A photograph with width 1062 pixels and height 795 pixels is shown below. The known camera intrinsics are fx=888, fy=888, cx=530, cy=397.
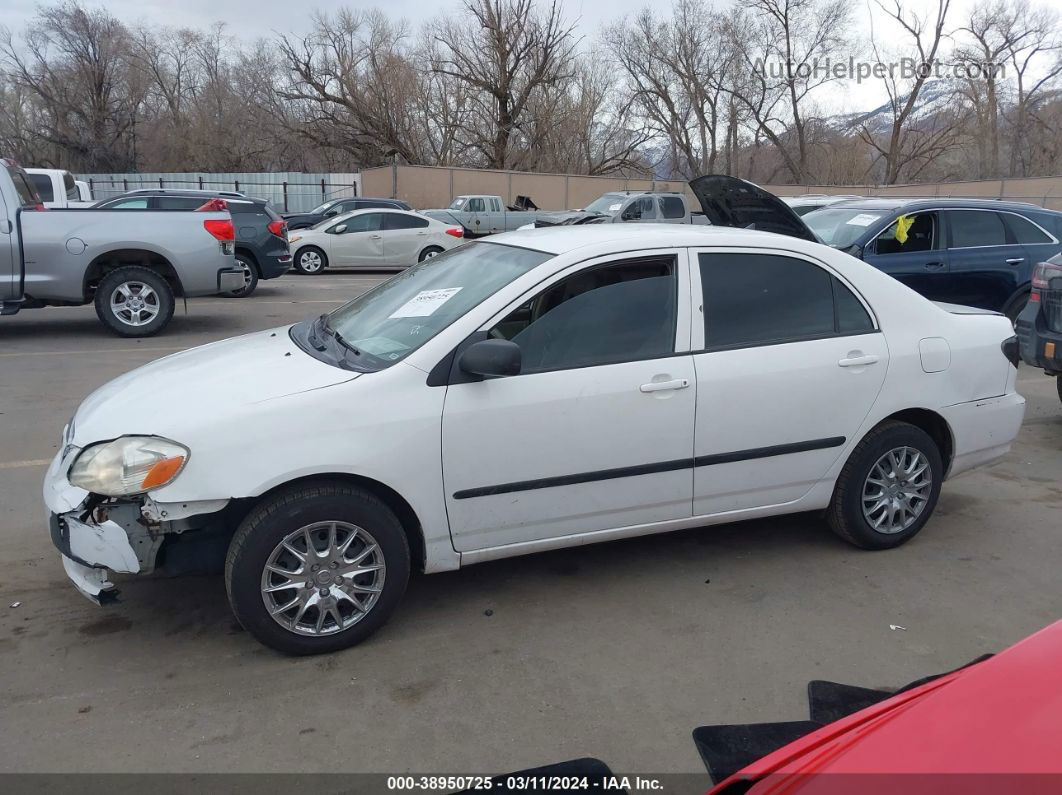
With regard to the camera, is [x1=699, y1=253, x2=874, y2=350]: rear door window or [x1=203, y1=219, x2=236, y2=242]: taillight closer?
[x1=699, y1=253, x2=874, y2=350]: rear door window

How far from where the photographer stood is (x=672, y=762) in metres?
2.94

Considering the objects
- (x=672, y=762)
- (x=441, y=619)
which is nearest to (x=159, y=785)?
(x=441, y=619)

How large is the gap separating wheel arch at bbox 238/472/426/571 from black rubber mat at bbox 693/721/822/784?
1.34m

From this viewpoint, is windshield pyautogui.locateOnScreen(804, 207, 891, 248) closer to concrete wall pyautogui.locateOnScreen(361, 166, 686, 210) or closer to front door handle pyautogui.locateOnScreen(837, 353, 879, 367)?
front door handle pyautogui.locateOnScreen(837, 353, 879, 367)

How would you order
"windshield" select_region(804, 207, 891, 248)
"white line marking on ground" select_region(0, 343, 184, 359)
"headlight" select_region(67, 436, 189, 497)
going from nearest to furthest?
1. "headlight" select_region(67, 436, 189, 497)
2. "white line marking on ground" select_region(0, 343, 184, 359)
3. "windshield" select_region(804, 207, 891, 248)

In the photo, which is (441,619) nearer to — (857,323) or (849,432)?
(849,432)

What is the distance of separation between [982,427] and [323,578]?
3.47 meters

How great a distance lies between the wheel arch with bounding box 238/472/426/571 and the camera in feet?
11.1

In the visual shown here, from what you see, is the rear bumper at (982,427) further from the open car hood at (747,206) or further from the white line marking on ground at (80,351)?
the white line marking on ground at (80,351)

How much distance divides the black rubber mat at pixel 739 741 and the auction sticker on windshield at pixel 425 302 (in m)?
2.10

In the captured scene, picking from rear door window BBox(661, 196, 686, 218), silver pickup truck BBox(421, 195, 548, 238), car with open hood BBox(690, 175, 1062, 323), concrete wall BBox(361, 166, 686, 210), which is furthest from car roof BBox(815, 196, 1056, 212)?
concrete wall BBox(361, 166, 686, 210)

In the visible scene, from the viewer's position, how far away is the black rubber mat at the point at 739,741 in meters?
2.85

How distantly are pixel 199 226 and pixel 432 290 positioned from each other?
700cm

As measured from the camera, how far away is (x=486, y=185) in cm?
3812
